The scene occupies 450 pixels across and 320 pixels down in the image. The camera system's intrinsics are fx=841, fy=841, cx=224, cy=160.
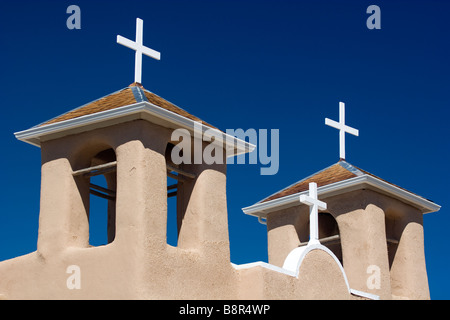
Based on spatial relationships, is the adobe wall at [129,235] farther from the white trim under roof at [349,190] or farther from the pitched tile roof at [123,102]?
the white trim under roof at [349,190]

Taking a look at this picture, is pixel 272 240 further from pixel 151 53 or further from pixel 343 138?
pixel 151 53

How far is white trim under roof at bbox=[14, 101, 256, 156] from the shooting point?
13.3m

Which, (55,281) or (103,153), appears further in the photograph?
(103,153)

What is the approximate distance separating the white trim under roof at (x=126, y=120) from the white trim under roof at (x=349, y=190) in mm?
3195

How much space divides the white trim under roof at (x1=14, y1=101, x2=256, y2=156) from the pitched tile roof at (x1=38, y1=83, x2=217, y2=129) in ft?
0.72

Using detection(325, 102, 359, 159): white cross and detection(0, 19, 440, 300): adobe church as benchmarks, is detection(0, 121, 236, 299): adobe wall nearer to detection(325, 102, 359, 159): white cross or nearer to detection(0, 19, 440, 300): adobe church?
detection(0, 19, 440, 300): adobe church

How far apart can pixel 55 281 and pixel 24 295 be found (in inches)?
30.1

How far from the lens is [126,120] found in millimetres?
13547

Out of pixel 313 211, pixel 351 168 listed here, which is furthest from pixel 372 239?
pixel 313 211

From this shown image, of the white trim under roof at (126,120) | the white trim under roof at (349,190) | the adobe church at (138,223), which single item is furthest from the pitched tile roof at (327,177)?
the white trim under roof at (126,120)

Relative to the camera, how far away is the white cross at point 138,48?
48.3 ft

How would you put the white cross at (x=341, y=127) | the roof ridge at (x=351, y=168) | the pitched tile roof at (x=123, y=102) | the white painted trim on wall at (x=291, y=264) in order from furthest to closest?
the white cross at (x=341, y=127) → the roof ridge at (x=351, y=168) → the white painted trim on wall at (x=291, y=264) → the pitched tile roof at (x=123, y=102)

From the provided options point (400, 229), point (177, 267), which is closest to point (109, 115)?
point (177, 267)

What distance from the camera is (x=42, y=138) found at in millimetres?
14430
